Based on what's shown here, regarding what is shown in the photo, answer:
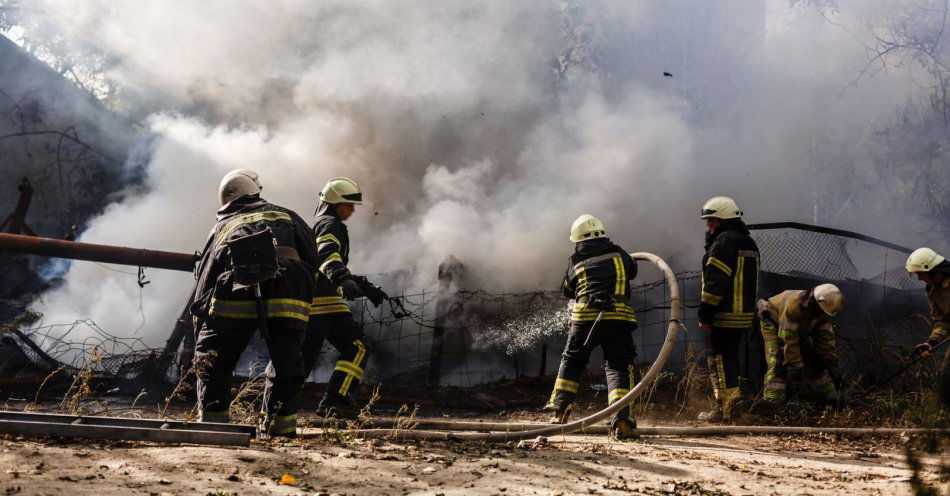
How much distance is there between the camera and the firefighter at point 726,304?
6.36 metres

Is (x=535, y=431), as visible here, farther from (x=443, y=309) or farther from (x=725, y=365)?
(x=443, y=309)

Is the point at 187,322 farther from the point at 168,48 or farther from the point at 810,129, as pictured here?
the point at 810,129

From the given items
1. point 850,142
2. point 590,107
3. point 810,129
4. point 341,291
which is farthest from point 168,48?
point 850,142

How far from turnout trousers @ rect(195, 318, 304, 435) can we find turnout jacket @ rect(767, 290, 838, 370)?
14.5 feet

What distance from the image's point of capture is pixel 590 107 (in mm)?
12188

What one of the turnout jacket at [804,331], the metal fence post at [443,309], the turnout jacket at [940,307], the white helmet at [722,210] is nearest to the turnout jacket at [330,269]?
the metal fence post at [443,309]

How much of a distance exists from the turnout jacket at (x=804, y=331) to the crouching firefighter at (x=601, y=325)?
1.87 meters

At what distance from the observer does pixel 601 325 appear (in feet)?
18.3

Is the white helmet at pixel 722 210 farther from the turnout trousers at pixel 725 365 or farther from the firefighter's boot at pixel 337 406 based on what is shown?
the firefighter's boot at pixel 337 406

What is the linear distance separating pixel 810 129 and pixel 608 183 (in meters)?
4.83

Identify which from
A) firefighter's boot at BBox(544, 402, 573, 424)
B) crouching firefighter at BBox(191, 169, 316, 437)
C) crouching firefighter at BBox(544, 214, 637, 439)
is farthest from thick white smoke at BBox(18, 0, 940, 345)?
crouching firefighter at BBox(191, 169, 316, 437)

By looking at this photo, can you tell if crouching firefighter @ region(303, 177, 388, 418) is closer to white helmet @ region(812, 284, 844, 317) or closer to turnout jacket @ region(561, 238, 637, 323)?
turnout jacket @ region(561, 238, 637, 323)

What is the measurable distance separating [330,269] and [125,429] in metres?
2.17

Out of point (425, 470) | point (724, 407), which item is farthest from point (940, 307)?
point (425, 470)
